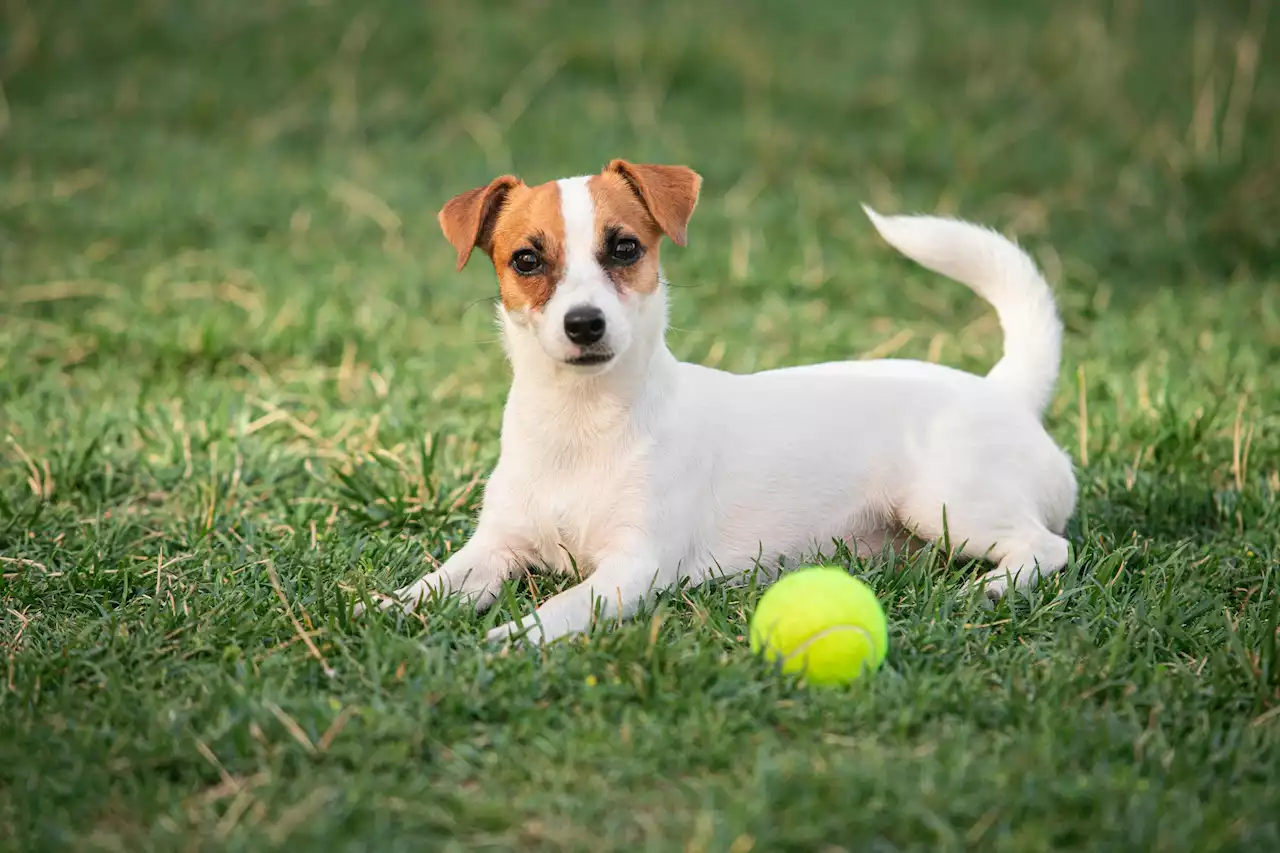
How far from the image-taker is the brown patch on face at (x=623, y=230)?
12.0 ft

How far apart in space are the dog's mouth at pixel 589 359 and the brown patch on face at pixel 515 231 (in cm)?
18

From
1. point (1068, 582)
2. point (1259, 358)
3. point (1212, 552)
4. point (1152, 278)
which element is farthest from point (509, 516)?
point (1152, 278)

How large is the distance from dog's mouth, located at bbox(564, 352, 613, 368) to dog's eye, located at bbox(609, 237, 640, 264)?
0.29 m

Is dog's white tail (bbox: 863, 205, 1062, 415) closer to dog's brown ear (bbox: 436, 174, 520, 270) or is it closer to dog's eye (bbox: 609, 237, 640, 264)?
dog's eye (bbox: 609, 237, 640, 264)

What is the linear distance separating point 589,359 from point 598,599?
25.2 inches

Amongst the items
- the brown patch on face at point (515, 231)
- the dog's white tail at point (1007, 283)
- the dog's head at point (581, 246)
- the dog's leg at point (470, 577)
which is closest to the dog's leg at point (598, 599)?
the dog's leg at point (470, 577)

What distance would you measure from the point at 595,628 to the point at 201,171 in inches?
238

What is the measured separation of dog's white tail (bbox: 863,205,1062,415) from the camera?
14.1 feet

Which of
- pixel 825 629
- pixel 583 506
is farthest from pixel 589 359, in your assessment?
pixel 825 629

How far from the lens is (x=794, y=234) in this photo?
25.1 feet

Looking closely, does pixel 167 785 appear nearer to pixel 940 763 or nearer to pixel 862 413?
pixel 940 763

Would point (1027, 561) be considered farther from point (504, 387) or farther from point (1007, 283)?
point (504, 387)

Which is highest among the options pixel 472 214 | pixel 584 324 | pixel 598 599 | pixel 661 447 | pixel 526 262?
pixel 472 214

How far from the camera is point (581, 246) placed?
3.64 metres
